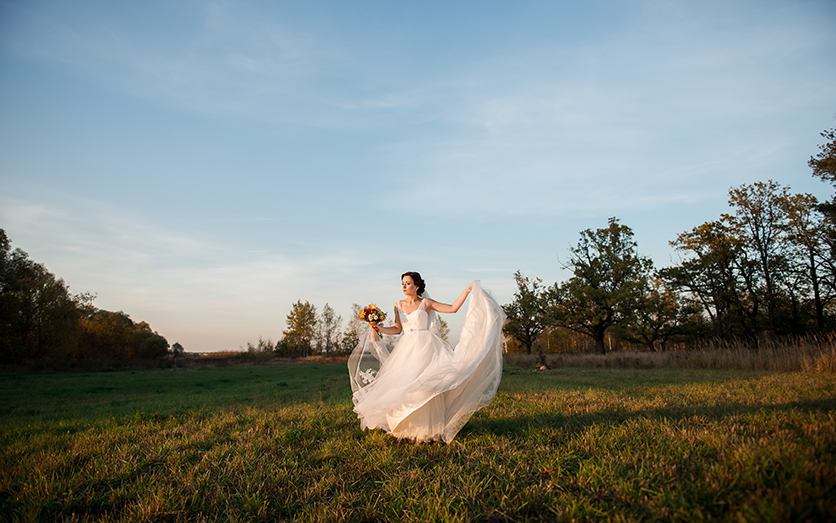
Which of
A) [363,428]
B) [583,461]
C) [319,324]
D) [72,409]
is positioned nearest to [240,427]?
[363,428]

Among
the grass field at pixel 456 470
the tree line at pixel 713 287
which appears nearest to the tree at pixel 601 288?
the tree line at pixel 713 287

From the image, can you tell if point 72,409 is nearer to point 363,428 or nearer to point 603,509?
point 363,428

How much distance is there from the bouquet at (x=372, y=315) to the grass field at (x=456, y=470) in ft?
6.07

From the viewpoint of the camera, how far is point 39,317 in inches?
1423

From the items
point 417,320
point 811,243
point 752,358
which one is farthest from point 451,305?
point 811,243

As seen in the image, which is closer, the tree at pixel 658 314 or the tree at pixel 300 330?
the tree at pixel 658 314

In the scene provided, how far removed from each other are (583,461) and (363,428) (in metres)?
3.40

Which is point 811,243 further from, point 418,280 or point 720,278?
point 418,280

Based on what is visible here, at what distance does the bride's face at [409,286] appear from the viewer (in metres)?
6.87

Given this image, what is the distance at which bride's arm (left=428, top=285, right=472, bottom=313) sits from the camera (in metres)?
6.50

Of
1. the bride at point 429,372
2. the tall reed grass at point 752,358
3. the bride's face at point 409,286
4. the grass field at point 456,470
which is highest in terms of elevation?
the bride's face at point 409,286

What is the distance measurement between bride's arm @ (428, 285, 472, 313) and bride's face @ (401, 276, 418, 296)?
16.0 inches

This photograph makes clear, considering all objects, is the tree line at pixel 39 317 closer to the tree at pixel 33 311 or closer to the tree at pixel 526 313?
the tree at pixel 33 311

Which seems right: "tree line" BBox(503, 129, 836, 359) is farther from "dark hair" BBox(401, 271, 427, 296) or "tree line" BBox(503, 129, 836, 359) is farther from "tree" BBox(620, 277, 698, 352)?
"dark hair" BBox(401, 271, 427, 296)
